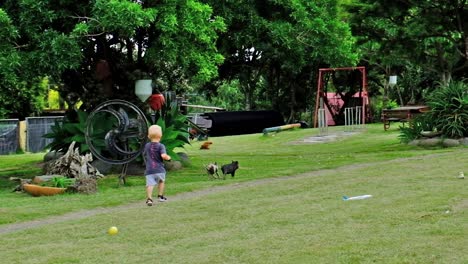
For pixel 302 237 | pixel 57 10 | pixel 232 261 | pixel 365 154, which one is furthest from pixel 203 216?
pixel 365 154

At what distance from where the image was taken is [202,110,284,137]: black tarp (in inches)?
1535

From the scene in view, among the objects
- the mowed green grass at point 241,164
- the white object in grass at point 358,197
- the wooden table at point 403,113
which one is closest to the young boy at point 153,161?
the mowed green grass at point 241,164

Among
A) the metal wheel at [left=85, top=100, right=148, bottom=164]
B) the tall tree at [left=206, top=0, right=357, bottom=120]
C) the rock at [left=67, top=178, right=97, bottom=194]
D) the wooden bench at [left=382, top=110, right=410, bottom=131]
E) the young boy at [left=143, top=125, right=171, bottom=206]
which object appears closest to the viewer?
the young boy at [left=143, top=125, right=171, bottom=206]

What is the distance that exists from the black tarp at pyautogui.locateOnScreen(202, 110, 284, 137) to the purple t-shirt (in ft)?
89.2

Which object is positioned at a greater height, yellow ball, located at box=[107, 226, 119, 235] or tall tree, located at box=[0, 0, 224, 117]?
tall tree, located at box=[0, 0, 224, 117]

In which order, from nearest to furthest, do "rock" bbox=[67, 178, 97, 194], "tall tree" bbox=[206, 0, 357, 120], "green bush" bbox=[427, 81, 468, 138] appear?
"rock" bbox=[67, 178, 97, 194]
"tall tree" bbox=[206, 0, 357, 120]
"green bush" bbox=[427, 81, 468, 138]

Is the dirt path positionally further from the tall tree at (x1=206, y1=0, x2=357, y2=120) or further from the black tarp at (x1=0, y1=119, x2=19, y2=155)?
the black tarp at (x1=0, y1=119, x2=19, y2=155)

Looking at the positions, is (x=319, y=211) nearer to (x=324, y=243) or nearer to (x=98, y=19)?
(x=324, y=243)

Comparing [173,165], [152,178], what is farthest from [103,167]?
[152,178]

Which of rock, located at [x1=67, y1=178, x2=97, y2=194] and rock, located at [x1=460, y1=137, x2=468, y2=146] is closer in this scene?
rock, located at [x1=67, y1=178, x2=97, y2=194]

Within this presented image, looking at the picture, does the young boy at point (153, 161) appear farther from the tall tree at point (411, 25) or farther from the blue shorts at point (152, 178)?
the tall tree at point (411, 25)

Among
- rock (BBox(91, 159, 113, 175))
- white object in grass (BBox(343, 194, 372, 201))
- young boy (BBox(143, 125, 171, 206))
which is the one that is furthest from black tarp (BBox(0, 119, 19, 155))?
white object in grass (BBox(343, 194, 372, 201))

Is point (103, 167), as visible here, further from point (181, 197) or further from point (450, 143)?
point (450, 143)

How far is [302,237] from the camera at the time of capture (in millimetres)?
7562
